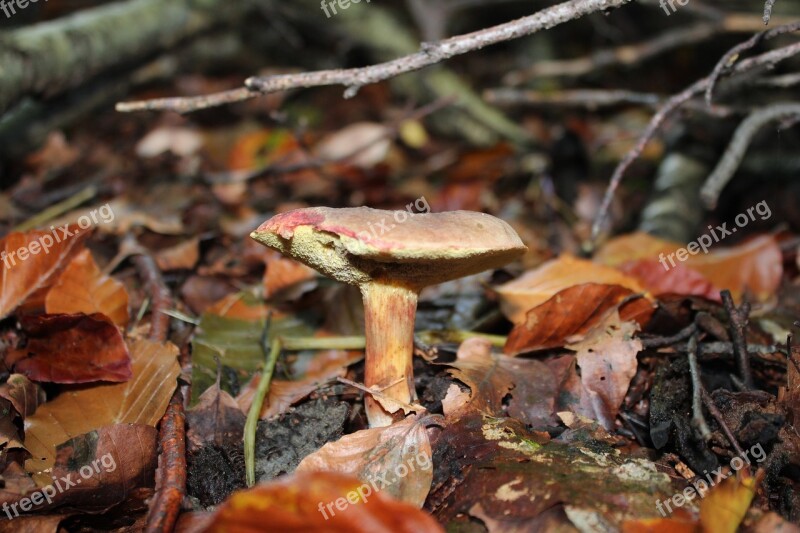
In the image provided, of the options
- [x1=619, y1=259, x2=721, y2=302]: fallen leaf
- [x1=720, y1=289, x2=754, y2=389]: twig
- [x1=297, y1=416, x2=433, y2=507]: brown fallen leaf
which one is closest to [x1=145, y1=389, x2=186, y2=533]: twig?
[x1=297, y1=416, x2=433, y2=507]: brown fallen leaf

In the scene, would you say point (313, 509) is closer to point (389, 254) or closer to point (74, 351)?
point (389, 254)

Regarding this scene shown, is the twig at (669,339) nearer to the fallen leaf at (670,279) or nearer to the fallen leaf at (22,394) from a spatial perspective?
the fallen leaf at (670,279)

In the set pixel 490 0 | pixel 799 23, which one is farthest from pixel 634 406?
pixel 490 0

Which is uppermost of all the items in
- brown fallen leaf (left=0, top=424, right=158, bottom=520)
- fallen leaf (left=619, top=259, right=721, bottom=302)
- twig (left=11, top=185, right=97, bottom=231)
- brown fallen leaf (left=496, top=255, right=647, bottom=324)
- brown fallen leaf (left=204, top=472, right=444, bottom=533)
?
twig (left=11, top=185, right=97, bottom=231)

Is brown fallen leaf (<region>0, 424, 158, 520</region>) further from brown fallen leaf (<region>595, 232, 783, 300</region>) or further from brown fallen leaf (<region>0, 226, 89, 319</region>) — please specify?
brown fallen leaf (<region>595, 232, 783, 300</region>)

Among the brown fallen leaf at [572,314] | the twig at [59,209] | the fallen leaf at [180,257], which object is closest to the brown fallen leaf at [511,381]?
the brown fallen leaf at [572,314]

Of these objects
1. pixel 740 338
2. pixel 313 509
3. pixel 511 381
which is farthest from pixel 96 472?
pixel 740 338

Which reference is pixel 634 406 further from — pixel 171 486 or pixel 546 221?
pixel 546 221
